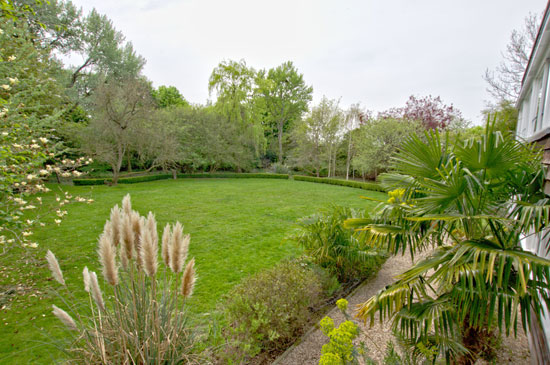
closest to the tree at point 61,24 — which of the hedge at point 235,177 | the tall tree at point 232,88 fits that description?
the hedge at point 235,177

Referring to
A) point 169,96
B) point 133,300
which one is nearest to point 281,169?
point 169,96

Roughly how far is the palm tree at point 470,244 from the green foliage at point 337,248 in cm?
139

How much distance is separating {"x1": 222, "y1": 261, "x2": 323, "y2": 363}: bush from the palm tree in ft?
3.79

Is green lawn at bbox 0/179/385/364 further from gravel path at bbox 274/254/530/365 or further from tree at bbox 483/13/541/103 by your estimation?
tree at bbox 483/13/541/103

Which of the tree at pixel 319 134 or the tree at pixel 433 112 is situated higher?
the tree at pixel 433 112

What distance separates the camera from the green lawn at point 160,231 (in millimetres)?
2891

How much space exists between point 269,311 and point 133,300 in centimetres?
164

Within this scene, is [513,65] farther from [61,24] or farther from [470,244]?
[61,24]

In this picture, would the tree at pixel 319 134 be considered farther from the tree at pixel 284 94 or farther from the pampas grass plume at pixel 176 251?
the pampas grass plume at pixel 176 251

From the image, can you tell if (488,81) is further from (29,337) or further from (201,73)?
(201,73)

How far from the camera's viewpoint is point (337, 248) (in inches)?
159

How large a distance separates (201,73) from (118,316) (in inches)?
1179

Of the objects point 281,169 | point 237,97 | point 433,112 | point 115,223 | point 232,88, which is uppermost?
point 232,88

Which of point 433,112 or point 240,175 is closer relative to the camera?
point 433,112
